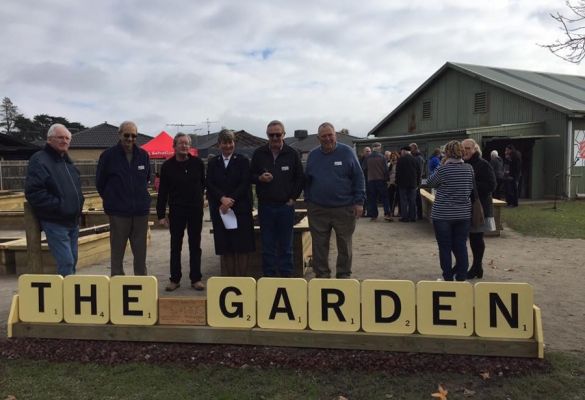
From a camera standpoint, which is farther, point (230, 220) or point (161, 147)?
point (161, 147)

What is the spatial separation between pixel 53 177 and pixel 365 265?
4421 mm

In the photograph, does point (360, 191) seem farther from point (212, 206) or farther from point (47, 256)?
point (47, 256)

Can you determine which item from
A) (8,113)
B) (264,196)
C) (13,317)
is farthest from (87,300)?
(8,113)

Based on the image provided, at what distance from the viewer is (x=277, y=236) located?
5.66 meters

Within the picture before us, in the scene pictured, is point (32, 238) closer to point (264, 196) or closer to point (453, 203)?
point (264, 196)

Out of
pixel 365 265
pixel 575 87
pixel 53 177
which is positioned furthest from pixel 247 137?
pixel 53 177

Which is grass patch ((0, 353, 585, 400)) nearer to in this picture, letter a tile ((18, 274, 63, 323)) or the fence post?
letter a tile ((18, 274, 63, 323))

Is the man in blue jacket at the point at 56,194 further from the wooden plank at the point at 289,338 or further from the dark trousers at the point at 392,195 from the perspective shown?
the dark trousers at the point at 392,195

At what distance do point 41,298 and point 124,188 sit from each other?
4.54 ft

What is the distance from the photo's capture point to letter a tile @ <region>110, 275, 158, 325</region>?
167 inches

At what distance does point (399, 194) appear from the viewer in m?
12.2

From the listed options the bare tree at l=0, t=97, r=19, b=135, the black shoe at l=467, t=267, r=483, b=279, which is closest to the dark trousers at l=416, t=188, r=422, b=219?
the black shoe at l=467, t=267, r=483, b=279

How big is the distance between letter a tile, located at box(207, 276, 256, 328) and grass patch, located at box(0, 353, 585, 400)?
17.8 inches

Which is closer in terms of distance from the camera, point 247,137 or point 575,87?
point 575,87
